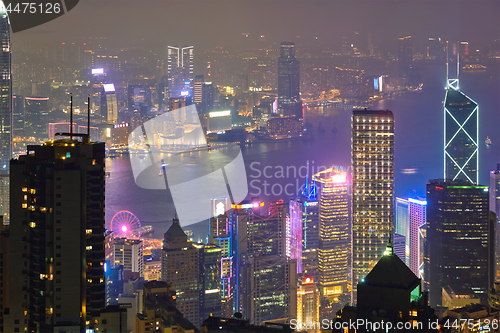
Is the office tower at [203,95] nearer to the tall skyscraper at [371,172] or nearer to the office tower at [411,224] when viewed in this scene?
the office tower at [411,224]

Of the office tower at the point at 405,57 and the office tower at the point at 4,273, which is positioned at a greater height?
the office tower at the point at 405,57

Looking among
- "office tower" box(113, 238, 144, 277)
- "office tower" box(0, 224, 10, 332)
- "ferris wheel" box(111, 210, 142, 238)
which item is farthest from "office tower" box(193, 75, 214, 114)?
"office tower" box(0, 224, 10, 332)

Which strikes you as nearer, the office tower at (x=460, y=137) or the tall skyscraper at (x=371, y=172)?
the tall skyscraper at (x=371, y=172)

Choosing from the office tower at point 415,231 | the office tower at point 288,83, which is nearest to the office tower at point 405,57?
the office tower at point 288,83

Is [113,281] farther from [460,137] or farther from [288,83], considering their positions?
[288,83]

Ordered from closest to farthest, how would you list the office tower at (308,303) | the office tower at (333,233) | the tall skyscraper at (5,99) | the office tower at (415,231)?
the office tower at (308,303)
the office tower at (415,231)
the office tower at (333,233)
the tall skyscraper at (5,99)

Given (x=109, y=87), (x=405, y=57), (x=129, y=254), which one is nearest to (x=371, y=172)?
(x=405, y=57)

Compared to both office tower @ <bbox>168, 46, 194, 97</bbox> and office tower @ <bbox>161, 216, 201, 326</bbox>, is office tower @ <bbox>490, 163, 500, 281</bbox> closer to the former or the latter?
office tower @ <bbox>161, 216, 201, 326</bbox>
